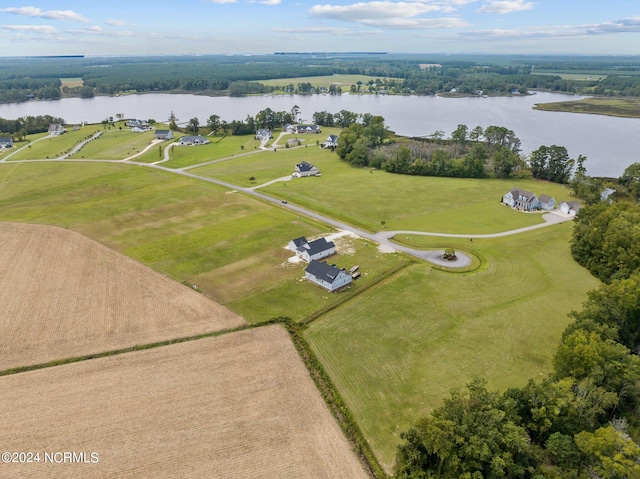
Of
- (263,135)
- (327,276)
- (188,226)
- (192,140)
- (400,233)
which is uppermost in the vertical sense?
(263,135)

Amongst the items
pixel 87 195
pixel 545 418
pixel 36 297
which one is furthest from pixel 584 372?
pixel 87 195

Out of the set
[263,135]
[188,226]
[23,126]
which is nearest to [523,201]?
[188,226]

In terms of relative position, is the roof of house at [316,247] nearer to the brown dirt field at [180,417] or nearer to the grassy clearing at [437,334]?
the grassy clearing at [437,334]

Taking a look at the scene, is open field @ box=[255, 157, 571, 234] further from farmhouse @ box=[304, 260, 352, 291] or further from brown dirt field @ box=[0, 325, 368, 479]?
brown dirt field @ box=[0, 325, 368, 479]

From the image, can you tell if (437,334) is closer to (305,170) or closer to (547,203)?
(547,203)

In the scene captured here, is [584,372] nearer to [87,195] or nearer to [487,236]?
[487,236]

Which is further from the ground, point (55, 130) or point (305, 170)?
point (55, 130)

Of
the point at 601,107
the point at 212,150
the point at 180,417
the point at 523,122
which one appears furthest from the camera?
the point at 601,107
